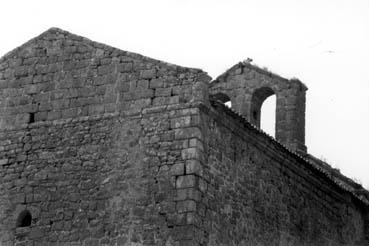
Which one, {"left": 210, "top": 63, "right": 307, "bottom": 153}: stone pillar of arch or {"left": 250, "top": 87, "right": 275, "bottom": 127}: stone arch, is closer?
{"left": 250, "top": 87, "right": 275, "bottom": 127}: stone arch

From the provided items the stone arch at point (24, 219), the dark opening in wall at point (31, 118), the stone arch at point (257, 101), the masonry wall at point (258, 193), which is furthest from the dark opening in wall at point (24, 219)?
the stone arch at point (257, 101)

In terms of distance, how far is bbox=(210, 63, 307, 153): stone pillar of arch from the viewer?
22.8 meters

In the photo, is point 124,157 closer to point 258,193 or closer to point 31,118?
point 31,118

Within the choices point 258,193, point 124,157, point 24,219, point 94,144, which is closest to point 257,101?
point 258,193

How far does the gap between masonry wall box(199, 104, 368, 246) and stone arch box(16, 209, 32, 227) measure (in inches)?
120

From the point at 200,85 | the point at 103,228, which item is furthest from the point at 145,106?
the point at 103,228

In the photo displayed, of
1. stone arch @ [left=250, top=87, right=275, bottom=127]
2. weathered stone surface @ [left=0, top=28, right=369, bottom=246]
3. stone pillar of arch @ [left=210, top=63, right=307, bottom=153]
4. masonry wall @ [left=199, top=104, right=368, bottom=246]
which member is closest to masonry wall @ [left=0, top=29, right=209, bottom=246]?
weathered stone surface @ [left=0, top=28, right=369, bottom=246]

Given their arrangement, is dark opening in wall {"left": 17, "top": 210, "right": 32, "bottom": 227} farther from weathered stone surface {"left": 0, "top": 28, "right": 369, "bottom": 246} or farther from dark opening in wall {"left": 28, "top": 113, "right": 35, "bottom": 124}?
dark opening in wall {"left": 28, "top": 113, "right": 35, "bottom": 124}

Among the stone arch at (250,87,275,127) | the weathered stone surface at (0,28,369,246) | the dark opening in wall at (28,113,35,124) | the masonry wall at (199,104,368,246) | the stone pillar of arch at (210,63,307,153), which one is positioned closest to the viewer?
the weathered stone surface at (0,28,369,246)

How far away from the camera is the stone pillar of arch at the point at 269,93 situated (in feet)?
74.8

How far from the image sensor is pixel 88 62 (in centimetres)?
1834

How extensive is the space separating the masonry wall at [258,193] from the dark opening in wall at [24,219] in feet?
9.97

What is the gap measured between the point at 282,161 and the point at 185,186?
11.3 ft

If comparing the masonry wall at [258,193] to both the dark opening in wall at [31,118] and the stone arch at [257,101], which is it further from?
the dark opening in wall at [31,118]
